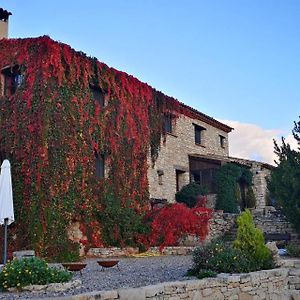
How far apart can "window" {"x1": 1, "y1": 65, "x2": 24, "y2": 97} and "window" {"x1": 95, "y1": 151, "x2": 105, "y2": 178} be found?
3.98 metres

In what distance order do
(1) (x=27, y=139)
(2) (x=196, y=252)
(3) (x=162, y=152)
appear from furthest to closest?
(3) (x=162, y=152), (1) (x=27, y=139), (2) (x=196, y=252)

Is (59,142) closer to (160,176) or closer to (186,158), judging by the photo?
(160,176)

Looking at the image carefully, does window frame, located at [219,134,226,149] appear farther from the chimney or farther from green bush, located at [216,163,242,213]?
the chimney

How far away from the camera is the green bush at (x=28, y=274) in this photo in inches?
324

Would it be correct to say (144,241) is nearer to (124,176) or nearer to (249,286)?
(124,176)

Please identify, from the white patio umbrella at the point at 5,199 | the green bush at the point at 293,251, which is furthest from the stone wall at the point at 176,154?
the white patio umbrella at the point at 5,199

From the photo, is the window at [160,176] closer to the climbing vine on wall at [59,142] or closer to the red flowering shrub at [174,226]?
the climbing vine on wall at [59,142]

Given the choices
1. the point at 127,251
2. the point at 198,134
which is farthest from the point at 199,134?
the point at 127,251

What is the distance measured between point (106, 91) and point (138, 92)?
81.2 inches

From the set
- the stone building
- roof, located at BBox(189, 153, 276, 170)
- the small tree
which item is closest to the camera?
the small tree

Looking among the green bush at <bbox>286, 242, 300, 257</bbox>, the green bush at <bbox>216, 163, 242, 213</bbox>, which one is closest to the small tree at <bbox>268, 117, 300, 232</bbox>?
the green bush at <bbox>286, 242, 300, 257</bbox>

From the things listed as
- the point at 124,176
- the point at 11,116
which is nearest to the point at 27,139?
the point at 11,116

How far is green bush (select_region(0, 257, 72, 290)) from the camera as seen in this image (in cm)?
824

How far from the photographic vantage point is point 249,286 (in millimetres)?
9773
